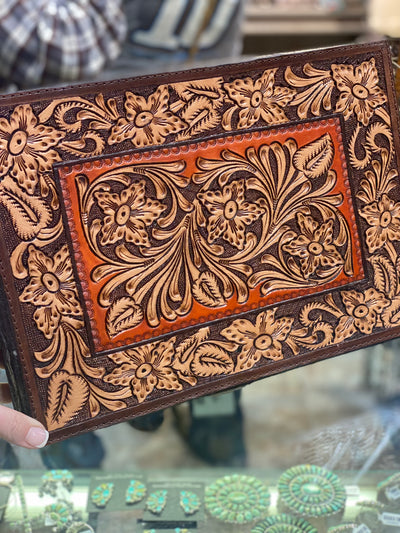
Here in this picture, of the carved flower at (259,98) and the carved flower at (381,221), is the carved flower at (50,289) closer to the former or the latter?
the carved flower at (259,98)

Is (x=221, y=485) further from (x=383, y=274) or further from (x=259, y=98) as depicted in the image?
(x=259, y=98)

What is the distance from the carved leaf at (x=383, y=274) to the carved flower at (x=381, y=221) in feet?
0.04

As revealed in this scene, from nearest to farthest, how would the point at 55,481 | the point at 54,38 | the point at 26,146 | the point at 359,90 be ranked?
1. the point at 26,146
2. the point at 359,90
3. the point at 55,481
4. the point at 54,38

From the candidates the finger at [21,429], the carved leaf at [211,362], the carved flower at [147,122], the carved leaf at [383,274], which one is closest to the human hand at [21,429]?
the finger at [21,429]

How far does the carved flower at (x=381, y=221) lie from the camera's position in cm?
61

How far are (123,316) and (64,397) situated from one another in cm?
9

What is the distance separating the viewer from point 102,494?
26.7 inches

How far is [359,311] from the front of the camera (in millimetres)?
602

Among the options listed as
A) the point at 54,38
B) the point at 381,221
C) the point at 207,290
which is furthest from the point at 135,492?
the point at 54,38

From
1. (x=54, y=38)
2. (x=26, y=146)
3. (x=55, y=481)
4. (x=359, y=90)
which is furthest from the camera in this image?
(x=54, y=38)

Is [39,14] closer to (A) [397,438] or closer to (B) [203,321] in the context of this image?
(B) [203,321]

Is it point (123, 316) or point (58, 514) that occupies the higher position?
point (123, 316)

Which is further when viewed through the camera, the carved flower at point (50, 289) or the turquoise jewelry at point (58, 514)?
the turquoise jewelry at point (58, 514)

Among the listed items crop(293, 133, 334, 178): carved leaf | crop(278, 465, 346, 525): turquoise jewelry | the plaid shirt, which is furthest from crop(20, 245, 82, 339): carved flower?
the plaid shirt
